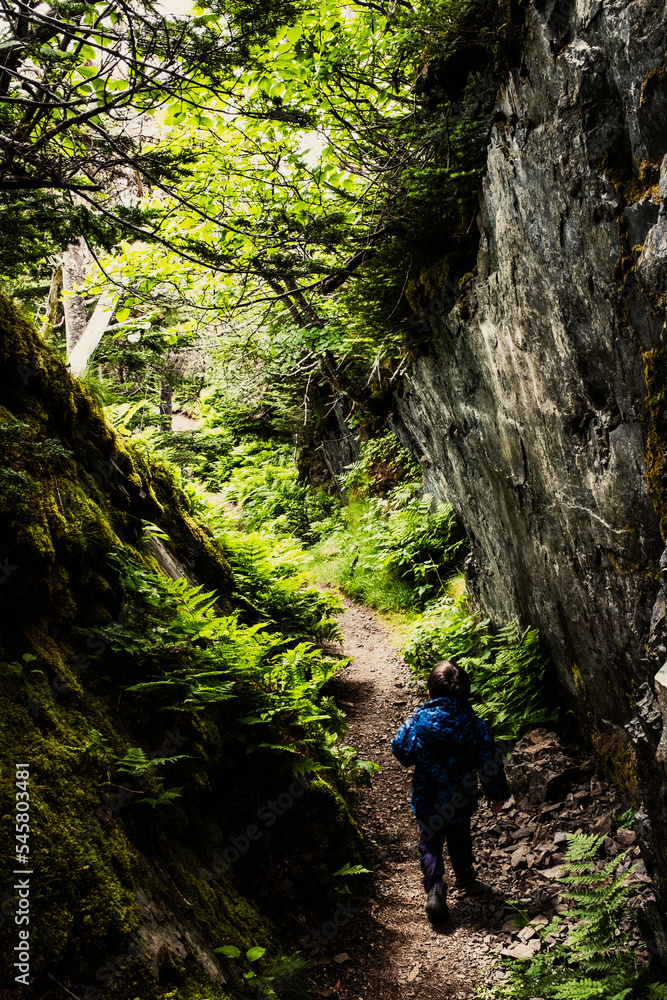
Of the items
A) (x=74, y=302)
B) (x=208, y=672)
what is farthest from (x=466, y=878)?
(x=74, y=302)

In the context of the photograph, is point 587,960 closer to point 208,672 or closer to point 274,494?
point 208,672

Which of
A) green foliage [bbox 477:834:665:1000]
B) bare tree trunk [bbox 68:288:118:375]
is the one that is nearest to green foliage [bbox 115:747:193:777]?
green foliage [bbox 477:834:665:1000]

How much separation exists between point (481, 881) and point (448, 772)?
3.40 ft

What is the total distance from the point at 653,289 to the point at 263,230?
4152 mm

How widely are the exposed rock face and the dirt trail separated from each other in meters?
1.61

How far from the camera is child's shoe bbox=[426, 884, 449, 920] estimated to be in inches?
176

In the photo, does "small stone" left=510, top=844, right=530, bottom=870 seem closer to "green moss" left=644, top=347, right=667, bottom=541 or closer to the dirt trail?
the dirt trail

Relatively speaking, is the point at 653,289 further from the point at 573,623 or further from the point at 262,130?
the point at 262,130

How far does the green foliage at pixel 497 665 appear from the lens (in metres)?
6.12

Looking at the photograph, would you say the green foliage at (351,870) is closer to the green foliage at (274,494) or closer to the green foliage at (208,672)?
the green foliage at (208,672)

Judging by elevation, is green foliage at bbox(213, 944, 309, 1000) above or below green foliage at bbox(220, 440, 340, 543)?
below

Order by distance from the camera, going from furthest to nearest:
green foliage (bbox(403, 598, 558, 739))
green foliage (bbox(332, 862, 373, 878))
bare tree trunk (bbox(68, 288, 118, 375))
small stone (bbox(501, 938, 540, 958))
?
1. bare tree trunk (bbox(68, 288, 118, 375))
2. green foliage (bbox(403, 598, 558, 739))
3. green foliage (bbox(332, 862, 373, 878))
4. small stone (bbox(501, 938, 540, 958))

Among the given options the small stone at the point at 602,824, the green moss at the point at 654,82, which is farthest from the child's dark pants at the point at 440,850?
the green moss at the point at 654,82

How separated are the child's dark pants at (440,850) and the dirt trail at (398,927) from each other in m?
0.24
